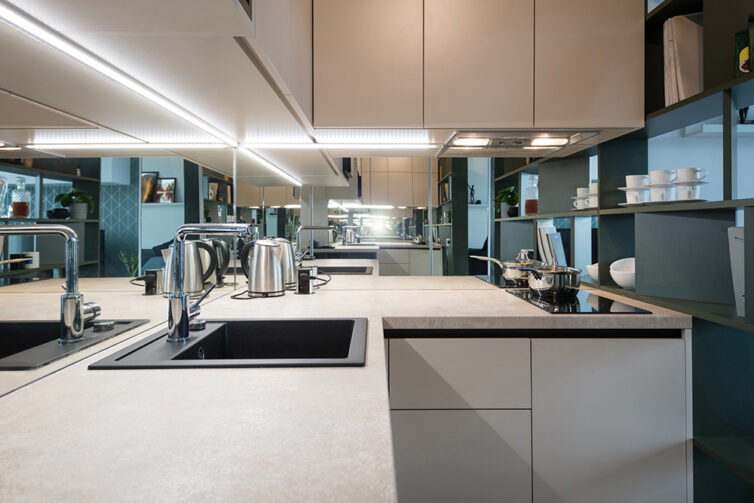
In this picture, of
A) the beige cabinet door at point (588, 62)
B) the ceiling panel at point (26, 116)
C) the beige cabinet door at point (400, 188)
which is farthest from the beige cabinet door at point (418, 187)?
the ceiling panel at point (26, 116)

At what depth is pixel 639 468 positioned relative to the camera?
4.95 feet

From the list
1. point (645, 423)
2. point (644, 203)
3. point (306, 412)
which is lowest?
point (645, 423)

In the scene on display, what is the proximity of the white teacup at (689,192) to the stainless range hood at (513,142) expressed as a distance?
44 centimetres

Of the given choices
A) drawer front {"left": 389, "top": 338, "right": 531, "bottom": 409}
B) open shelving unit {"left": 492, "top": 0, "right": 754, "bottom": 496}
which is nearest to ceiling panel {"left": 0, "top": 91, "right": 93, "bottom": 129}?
drawer front {"left": 389, "top": 338, "right": 531, "bottom": 409}

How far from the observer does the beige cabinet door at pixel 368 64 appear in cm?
185

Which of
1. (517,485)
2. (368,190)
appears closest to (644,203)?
(517,485)

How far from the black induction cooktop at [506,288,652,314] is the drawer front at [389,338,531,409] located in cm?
22

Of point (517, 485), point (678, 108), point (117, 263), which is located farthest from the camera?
point (678, 108)

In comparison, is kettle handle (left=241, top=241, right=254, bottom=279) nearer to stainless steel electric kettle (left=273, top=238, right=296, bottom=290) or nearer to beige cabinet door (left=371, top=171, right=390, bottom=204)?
stainless steel electric kettle (left=273, top=238, right=296, bottom=290)

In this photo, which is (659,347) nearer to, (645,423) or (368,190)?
(645,423)

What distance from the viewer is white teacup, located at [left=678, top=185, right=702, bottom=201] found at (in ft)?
5.30

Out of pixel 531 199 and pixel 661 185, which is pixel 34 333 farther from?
pixel 531 199

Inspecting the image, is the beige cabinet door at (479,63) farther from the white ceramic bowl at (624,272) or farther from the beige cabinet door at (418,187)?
the beige cabinet door at (418,187)

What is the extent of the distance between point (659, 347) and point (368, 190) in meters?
6.23
